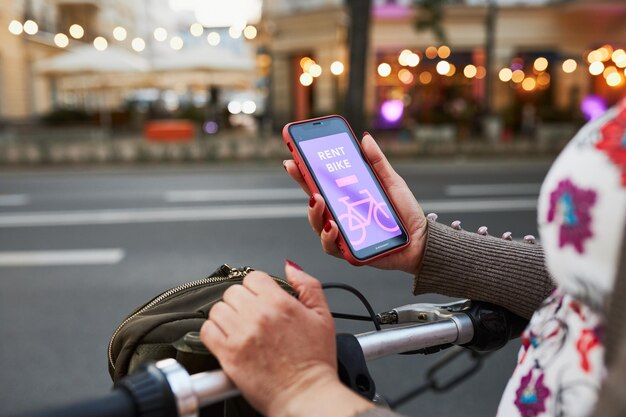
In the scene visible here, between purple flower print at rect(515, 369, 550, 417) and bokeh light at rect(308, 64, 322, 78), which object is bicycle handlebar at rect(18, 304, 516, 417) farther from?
bokeh light at rect(308, 64, 322, 78)

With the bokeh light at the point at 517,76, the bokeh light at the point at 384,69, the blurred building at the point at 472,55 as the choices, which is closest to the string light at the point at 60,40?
the blurred building at the point at 472,55

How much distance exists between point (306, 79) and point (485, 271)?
24.3 metres

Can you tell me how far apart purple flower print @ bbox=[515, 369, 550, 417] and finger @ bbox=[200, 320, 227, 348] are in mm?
527

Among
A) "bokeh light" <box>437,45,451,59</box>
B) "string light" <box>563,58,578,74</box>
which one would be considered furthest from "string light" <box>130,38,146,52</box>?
"string light" <box>563,58,578,74</box>

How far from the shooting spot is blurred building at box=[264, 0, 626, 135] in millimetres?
22891

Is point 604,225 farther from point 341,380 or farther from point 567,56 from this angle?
point 567,56

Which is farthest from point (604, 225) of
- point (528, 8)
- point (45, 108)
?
point (45, 108)

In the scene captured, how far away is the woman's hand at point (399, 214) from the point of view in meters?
1.70

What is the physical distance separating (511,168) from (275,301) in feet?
47.1

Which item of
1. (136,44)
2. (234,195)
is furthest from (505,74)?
(136,44)

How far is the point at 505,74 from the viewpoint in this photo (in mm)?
23891

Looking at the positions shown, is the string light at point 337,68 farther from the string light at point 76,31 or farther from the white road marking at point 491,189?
the string light at point 76,31

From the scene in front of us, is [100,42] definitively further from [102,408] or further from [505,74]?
[102,408]

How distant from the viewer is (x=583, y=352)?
956 millimetres
